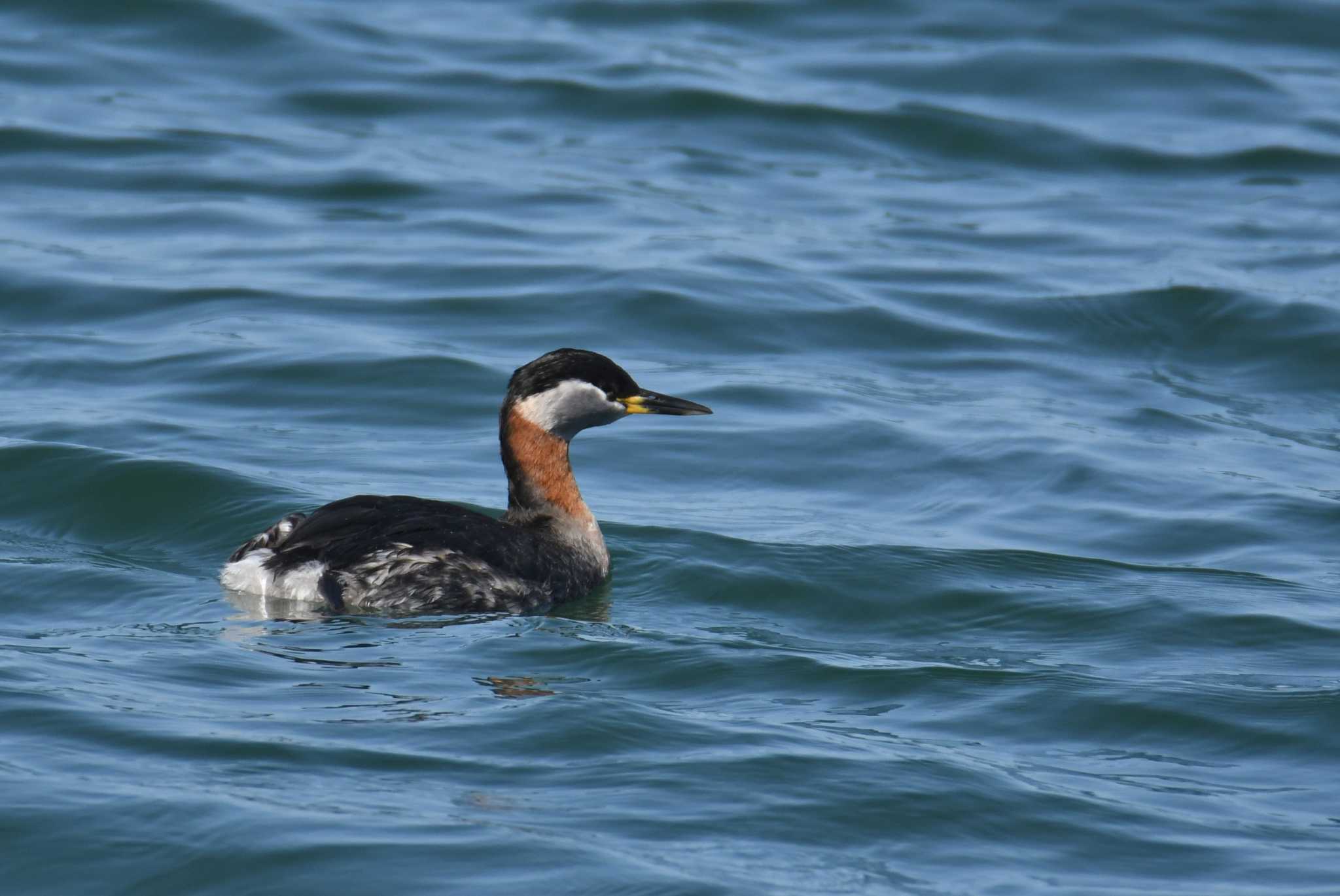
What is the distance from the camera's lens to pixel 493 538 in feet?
30.2

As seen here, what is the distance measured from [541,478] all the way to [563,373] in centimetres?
53

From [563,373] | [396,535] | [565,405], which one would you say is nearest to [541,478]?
[565,405]

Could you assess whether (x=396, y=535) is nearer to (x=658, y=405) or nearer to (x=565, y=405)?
(x=565, y=405)

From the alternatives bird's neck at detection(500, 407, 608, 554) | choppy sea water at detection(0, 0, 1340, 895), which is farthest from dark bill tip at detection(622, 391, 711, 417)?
choppy sea water at detection(0, 0, 1340, 895)

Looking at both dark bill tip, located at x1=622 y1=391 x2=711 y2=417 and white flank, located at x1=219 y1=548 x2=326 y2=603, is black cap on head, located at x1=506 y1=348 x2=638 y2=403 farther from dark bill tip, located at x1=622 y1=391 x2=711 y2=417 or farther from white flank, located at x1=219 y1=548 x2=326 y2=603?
white flank, located at x1=219 y1=548 x2=326 y2=603

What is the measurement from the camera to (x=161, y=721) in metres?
7.20

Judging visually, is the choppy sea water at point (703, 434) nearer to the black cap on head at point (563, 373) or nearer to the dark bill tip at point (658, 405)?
the dark bill tip at point (658, 405)

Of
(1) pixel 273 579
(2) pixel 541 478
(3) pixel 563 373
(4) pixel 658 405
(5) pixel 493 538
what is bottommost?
(1) pixel 273 579

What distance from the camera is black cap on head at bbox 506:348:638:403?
383 inches

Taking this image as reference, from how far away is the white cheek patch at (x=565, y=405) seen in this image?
32.0 ft

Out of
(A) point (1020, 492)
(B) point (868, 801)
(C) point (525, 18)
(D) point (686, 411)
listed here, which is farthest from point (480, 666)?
(C) point (525, 18)

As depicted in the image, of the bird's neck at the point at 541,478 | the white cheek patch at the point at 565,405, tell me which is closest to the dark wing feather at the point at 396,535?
the bird's neck at the point at 541,478

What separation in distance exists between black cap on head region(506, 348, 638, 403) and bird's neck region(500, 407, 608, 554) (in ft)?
0.45

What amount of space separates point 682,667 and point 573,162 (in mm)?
11594
